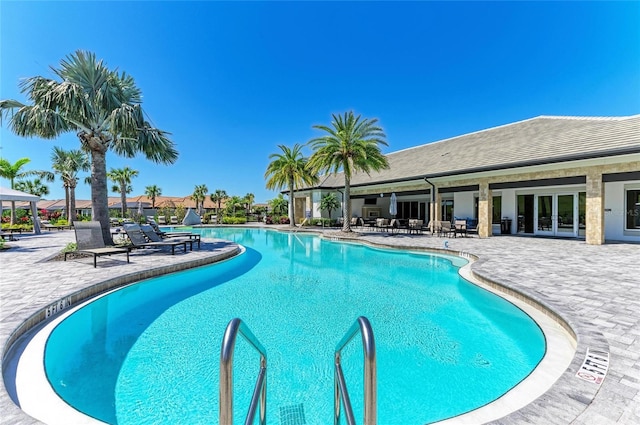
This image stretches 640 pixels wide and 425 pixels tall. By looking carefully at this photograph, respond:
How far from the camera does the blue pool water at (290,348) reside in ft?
10.8

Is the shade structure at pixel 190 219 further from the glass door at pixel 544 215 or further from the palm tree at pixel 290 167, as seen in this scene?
the glass door at pixel 544 215

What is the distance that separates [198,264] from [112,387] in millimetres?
6986

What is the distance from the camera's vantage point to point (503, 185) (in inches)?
626

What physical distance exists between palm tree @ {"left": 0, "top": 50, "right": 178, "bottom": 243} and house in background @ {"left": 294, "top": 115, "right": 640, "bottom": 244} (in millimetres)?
16634

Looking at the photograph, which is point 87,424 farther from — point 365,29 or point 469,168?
point 365,29

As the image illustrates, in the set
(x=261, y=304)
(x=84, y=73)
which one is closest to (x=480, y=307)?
(x=261, y=304)

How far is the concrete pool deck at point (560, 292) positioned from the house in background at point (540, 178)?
9.22 ft

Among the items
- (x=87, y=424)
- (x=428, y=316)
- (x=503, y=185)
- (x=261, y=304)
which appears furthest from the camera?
(x=503, y=185)

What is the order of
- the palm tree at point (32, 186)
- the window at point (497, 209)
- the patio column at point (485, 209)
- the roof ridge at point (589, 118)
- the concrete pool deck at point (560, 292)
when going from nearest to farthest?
the concrete pool deck at point (560, 292) → the roof ridge at point (589, 118) → the patio column at point (485, 209) → the window at point (497, 209) → the palm tree at point (32, 186)

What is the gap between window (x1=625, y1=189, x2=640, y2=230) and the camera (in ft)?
43.7

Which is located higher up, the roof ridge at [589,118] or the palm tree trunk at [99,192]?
the roof ridge at [589,118]

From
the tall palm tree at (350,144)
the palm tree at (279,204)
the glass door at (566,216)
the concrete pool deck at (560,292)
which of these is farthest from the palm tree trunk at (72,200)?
the glass door at (566,216)

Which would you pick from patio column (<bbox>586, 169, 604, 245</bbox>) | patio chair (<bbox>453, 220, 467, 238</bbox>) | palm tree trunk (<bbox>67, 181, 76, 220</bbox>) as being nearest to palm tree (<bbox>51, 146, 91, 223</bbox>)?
palm tree trunk (<bbox>67, 181, 76, 220</bbox>)

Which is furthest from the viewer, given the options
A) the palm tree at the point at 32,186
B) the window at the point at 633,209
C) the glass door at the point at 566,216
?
the palm tree at the point at 32,186
